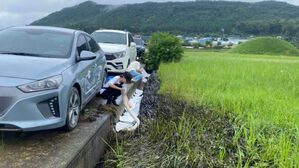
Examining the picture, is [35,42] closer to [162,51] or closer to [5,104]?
[5,104]

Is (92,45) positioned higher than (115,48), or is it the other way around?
(92,45)

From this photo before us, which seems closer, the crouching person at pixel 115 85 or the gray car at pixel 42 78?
the gray car at pixel 42 78

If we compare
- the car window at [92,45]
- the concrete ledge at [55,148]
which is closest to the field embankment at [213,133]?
the concrete ledge at [55,148]

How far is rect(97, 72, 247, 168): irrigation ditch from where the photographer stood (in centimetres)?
346

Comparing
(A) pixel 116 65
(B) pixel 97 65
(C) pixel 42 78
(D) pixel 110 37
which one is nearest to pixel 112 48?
(A) pixel 116 65

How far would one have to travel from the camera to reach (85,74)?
15.1 ft

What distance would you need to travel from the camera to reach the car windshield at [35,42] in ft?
13.8

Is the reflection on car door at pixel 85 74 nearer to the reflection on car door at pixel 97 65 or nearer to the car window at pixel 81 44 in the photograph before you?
the car window at pixel 81 44

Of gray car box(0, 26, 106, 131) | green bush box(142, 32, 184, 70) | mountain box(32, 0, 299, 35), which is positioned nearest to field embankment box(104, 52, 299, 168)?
gray car box(0, 26, 106, 131)

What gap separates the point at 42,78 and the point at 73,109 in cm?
81

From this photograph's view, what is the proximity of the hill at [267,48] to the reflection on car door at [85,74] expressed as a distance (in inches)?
1509

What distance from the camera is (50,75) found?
3.47m

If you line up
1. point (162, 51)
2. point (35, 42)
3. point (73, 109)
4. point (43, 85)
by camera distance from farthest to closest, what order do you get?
point (162, 51) → point (35, 42) → point (73, 109) → point (43, 85)

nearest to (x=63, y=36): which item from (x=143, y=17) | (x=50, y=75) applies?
(x=50, y=75)
